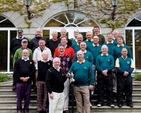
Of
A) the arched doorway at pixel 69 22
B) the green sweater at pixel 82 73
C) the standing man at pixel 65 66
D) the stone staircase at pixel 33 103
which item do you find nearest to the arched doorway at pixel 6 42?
the arched doorway at pixel 69 22

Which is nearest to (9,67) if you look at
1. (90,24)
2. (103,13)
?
(90,24)

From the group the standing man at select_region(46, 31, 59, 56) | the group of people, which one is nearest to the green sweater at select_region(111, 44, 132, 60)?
the group of people

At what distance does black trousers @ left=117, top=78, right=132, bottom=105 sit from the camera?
6.82 metres

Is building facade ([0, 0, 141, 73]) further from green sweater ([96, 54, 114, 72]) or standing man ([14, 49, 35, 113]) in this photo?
standing man ([14, 49, 35, 113])

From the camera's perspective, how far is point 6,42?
11.7 m

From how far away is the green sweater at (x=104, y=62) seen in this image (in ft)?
22.0

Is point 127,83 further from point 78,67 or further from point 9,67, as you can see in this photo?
point 9,67

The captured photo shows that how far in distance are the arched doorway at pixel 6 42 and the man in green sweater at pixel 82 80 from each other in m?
6.16

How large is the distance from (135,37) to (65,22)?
346 centimetres

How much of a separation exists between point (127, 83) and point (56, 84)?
220 centimetres

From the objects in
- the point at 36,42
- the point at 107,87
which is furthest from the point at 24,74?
the point at 107,87

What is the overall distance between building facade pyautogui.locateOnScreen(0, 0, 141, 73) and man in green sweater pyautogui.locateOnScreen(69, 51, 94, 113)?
218 inches

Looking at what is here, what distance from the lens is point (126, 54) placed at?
6859 mm

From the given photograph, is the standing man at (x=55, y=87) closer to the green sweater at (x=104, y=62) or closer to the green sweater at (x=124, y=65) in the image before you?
the green sweater at (x=104, y=62)
